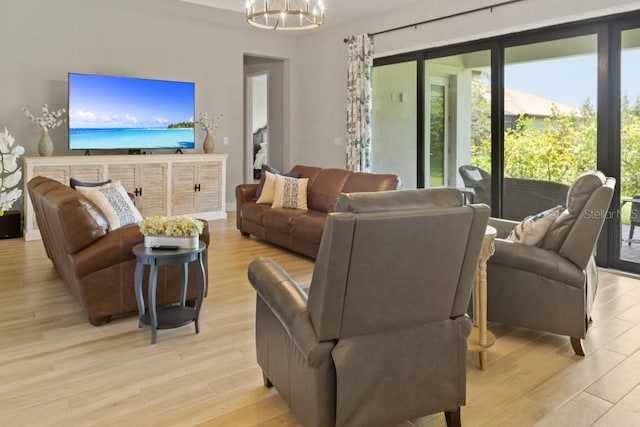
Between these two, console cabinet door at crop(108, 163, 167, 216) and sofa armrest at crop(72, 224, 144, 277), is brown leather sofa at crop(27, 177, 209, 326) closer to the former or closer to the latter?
sofa armrest at crop(72, 224, 144, 277)

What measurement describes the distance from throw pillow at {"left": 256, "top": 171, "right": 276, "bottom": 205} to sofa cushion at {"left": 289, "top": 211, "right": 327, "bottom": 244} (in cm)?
82

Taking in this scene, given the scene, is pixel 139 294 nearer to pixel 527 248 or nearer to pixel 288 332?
pixel 288 332

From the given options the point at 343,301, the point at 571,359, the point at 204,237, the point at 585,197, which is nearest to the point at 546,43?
the point at 585,197

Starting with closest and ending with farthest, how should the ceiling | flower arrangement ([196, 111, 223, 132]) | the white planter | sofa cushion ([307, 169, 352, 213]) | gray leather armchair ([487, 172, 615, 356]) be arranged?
gray leather armchair ([487, 172, 615, 356]) < the white planter < sofa cushion ([307, 169, 352, 213]) < the ceiling < flower arrangement ([196, 111, 223, 132])

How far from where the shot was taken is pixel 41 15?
6297mm

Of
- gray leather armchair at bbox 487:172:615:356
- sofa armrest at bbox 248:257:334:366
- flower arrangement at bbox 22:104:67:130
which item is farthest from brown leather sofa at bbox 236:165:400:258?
sofa armrest at bbox 248:257:334:366

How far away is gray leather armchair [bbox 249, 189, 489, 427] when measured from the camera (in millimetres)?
1760

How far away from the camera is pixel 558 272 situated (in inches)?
114

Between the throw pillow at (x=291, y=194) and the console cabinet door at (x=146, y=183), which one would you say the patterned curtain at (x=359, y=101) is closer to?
the throw pillow at (x=291, y=194)

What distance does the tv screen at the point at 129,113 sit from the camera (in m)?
6.43

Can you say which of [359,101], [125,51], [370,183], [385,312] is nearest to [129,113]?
[125,51]

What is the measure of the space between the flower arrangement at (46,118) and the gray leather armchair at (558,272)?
552 cm

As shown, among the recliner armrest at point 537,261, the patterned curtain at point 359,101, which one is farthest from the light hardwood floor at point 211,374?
the patterned curtain at point 359,101

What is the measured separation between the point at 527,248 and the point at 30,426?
2.73m
